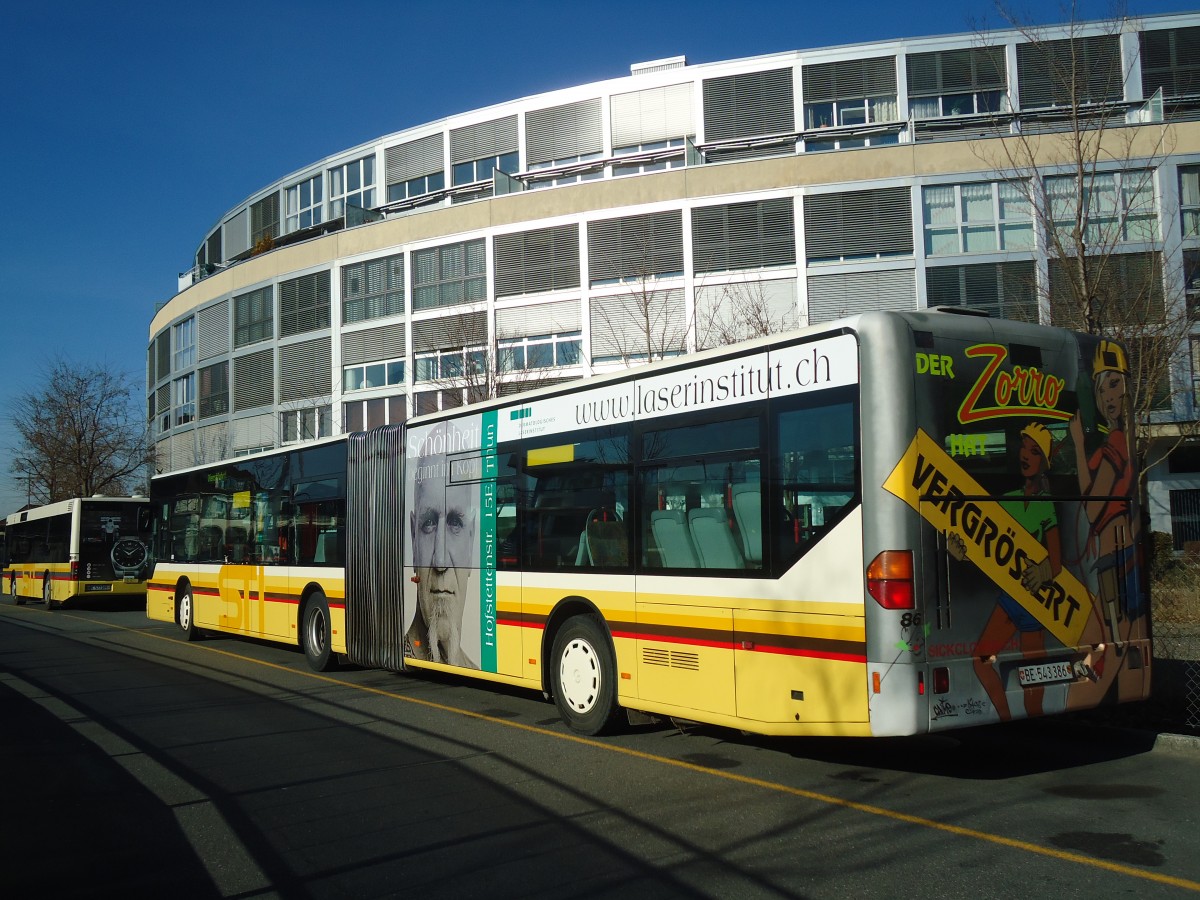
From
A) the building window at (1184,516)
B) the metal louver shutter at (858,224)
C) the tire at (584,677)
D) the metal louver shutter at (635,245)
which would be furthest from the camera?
the metal louver shutter at (635,245)

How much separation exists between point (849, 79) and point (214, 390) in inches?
1157

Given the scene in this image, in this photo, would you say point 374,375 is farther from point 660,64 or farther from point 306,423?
point 660,64

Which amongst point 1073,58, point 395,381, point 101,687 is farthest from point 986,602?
point 395,381

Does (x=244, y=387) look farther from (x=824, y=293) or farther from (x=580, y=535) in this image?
(x=580, y=535)

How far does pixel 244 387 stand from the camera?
4375 centimetres

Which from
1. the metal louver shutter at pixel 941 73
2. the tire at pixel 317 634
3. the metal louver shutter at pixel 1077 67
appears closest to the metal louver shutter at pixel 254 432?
the metal louver shutter at pixel 941 73

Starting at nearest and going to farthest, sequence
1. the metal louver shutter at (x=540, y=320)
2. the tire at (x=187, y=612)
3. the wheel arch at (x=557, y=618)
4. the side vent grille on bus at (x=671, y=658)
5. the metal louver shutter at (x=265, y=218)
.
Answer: the side vent grille on bus at (x=671, y=658), the wheel arch at (x=557, y=618), the tire at (x=187, y=612), the metal louver shutter at (x=540, y=320), the metal louver shutter at (x=265, y=218)

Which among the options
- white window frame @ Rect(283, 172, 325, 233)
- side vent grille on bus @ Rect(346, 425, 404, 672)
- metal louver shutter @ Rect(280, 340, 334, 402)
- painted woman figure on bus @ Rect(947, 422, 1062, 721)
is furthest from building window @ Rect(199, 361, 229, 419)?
painted woman figure on bus @ Rect(947, 422, 1062, 721)

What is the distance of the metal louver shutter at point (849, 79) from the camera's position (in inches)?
1347

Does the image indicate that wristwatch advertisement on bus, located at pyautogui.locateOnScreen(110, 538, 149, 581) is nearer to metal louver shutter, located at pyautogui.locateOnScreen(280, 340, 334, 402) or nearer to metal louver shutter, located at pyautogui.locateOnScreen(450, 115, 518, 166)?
metal louver shutter, located at pyautogui.locateOnScreen(280, 340, 334, 402)

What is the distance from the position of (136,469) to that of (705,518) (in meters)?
50.3

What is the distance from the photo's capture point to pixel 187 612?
19406 millimetres

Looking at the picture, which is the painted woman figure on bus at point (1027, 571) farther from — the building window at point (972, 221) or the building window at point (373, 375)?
the building window at point (373, 375)

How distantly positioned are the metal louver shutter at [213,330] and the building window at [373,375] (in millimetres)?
9350
